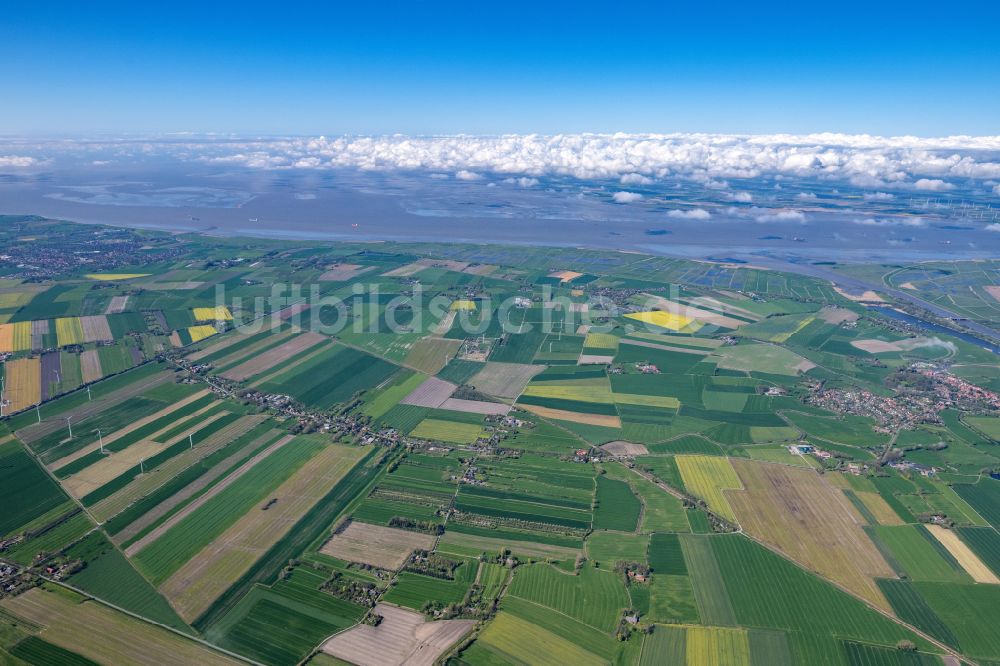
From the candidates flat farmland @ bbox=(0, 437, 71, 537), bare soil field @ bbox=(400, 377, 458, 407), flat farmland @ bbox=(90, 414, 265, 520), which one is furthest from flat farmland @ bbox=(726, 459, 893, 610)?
flat farmland @ bbox=(0, 437, 71, 537)

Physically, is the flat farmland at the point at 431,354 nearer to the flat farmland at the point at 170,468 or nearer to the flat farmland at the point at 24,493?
the flat farmland at the point at 170,468

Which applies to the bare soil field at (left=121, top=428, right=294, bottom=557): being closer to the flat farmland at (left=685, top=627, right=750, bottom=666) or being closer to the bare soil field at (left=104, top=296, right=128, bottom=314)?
the flat farmland at (left=685, top=627, right=750, bottom=666)

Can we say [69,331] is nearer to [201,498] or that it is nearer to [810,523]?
[201,498]

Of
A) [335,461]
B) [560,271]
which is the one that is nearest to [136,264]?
[560,271]

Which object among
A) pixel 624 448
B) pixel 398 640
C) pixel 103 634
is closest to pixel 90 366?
pixel 103 634

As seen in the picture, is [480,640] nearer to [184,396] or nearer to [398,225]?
[184,396]

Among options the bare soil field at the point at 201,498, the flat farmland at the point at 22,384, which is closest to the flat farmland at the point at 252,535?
the bare soil field at the point at 201,498
